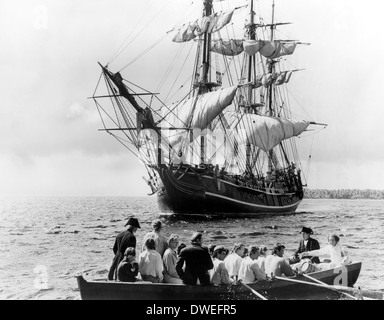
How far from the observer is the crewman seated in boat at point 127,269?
37.2 feet

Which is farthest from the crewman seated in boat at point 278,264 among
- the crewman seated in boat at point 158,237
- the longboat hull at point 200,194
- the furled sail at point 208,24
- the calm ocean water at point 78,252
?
the furled sail at point 208,24

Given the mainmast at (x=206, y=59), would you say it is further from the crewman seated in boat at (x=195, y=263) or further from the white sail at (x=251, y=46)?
the crewman seated in boat at (x=195, y=263)

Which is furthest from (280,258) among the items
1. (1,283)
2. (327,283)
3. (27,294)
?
(1,283)

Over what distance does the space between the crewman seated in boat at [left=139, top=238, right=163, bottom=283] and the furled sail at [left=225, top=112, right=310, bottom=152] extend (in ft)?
147

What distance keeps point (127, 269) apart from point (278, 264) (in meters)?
3.51

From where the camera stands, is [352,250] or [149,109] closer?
[352,250]

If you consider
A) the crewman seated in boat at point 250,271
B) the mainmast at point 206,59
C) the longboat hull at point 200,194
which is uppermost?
the mainmast at point 206,59

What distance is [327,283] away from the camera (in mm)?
13516

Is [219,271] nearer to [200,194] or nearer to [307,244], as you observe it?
[307,244]

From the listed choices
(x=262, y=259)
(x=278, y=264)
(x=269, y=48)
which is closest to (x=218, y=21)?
(x=269, y=48)

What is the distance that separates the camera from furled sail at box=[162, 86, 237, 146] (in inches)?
1831

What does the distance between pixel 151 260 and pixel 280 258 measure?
9.97ft

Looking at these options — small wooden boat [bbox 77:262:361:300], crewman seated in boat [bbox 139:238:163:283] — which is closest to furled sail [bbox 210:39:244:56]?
small wooden boat [bbox 77:262:361:300]

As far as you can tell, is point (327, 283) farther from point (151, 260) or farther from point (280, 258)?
point (151, 260)
